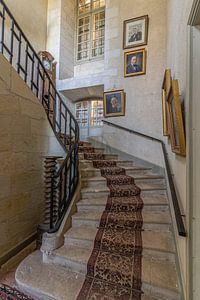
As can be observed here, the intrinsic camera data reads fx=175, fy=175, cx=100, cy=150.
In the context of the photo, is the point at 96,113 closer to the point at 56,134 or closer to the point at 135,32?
the point at 135,32

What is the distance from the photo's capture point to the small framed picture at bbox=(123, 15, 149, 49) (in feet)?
13.3

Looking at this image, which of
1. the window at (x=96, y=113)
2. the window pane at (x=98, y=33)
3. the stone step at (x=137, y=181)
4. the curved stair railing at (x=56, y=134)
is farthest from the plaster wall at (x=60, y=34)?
the stone step at (x=137, y=181)

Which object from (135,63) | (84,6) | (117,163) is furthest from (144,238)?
(84,6)

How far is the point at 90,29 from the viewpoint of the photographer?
595 centimetres

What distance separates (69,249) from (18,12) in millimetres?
5495

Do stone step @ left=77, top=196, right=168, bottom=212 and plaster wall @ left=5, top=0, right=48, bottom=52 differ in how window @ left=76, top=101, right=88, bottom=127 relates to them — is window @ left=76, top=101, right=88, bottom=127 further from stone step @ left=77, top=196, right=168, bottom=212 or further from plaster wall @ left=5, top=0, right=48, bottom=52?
stone step @ left=77, top=196, right=168, bottom=212

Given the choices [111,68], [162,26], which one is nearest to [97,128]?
[111,68]

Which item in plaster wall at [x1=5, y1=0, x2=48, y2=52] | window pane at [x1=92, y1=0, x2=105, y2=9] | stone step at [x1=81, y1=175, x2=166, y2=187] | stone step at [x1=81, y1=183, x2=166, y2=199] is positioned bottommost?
stone step at [x1=81, y1=183, x2=166, y2=199]

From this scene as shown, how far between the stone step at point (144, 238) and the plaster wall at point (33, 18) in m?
5.14

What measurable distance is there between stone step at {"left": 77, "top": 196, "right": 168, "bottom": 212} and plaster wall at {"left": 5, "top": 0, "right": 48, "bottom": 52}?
15.7 ft

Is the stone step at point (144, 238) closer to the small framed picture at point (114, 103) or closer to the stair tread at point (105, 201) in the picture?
the stair tread at point (105, 201)

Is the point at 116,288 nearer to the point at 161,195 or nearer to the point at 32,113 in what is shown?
the point at 161,195

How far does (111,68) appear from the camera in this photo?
4.46 meters

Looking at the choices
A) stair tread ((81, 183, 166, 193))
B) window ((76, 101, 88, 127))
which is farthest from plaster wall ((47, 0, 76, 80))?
stair tread ((81, 183, 166, 193))
